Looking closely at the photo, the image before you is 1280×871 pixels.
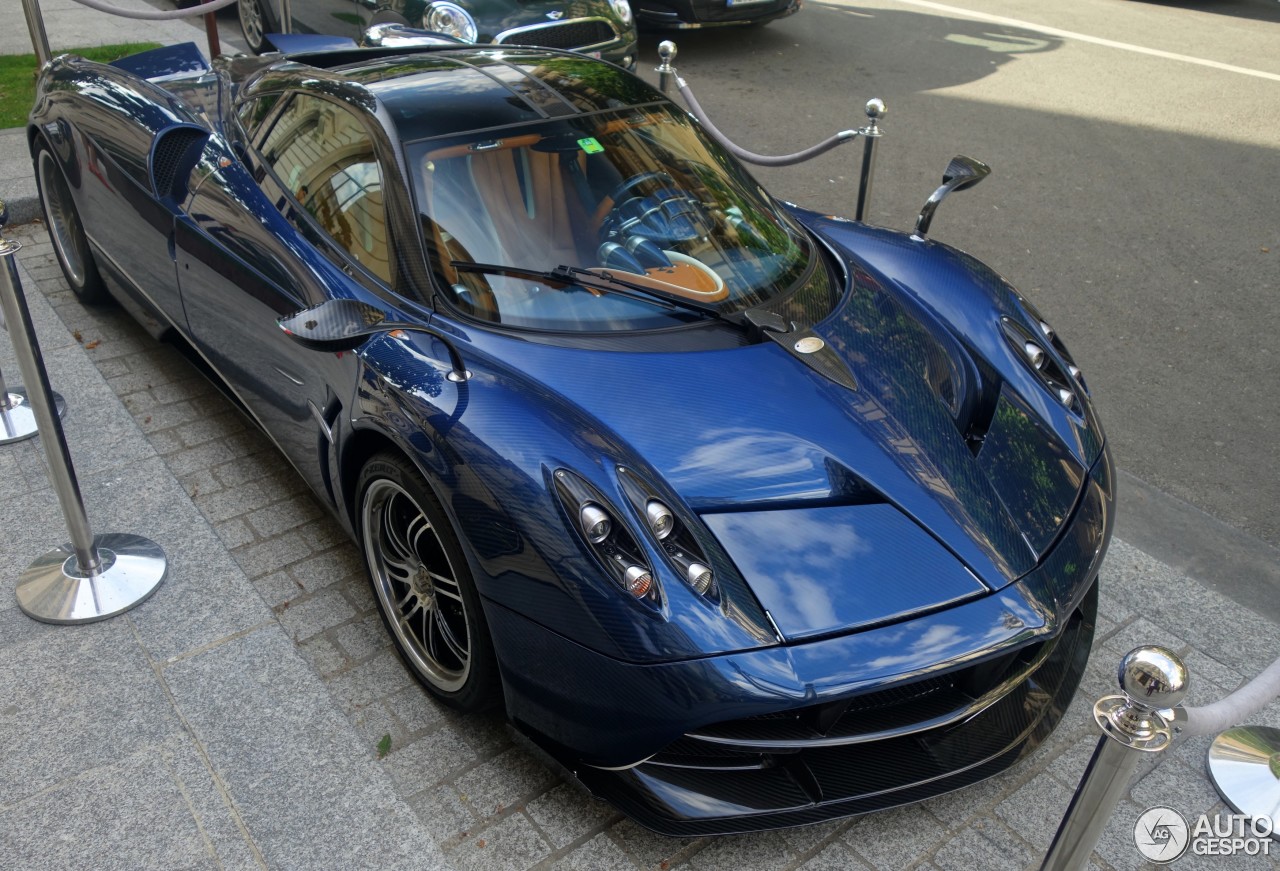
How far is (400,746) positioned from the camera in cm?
265

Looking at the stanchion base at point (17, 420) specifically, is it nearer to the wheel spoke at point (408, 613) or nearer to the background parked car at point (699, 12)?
the wheel spoke at point (408, 613)

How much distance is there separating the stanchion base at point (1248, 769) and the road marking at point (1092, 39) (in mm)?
8601

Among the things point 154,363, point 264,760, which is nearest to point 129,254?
point 154,363

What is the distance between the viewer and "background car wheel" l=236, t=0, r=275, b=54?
859cm

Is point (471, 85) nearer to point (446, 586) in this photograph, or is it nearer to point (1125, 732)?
point (446, 586)

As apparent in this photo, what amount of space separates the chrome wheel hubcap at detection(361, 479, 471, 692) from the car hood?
50 centimetres

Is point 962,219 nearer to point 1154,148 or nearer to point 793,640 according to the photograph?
point 1154,148

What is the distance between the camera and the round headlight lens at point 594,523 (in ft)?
7.25

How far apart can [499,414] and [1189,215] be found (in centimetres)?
560

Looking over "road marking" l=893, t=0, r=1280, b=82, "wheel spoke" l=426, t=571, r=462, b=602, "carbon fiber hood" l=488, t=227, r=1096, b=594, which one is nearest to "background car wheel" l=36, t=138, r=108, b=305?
"wheel spoke" l=426, t=571, r=462, b=602

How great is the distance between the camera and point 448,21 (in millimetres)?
7102

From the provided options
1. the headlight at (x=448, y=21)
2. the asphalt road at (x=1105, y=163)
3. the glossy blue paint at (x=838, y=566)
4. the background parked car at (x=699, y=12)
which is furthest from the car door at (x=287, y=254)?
the background parked car at (x=699, y=12)

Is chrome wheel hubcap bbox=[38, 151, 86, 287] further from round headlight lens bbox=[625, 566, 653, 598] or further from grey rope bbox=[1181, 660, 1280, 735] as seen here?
grey rope bbox=[1181, 660, 1280, 735]

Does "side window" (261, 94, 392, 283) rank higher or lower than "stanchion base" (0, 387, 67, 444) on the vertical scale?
higher
